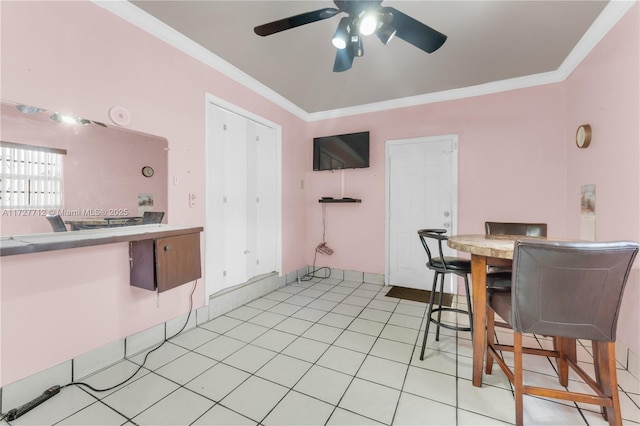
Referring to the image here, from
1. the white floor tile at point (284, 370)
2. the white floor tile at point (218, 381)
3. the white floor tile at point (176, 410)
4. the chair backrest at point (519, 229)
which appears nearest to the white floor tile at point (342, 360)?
the white floor tile at point (284, 370)

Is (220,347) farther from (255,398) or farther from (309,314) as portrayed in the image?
(309,314)

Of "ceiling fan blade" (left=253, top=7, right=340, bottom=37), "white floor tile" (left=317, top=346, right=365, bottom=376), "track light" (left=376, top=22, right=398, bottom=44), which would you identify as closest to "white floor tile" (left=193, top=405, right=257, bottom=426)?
"white floor tile" (left=317, top=346, right=365, bottom=376)

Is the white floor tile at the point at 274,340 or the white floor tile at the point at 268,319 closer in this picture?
the white floor tile at the point at 274,340

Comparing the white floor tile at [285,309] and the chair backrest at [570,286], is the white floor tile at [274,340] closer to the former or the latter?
the white floor tile at [285,309]

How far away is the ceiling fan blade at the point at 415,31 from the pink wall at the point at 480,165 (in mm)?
2015

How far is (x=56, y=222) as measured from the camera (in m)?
1.70

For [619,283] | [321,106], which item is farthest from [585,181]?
[321,106]

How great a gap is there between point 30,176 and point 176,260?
1.00 meters

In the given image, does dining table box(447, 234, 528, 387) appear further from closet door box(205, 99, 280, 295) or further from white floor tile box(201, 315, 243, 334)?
closet door box(205, 99, 280, 295)

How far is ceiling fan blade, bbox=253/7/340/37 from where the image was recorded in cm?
160

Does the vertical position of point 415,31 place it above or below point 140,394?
above

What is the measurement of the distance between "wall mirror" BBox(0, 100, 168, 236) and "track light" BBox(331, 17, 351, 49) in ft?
5.45

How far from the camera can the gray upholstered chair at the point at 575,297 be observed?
1227mm

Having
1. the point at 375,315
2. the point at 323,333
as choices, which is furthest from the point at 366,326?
the point at 323,333
